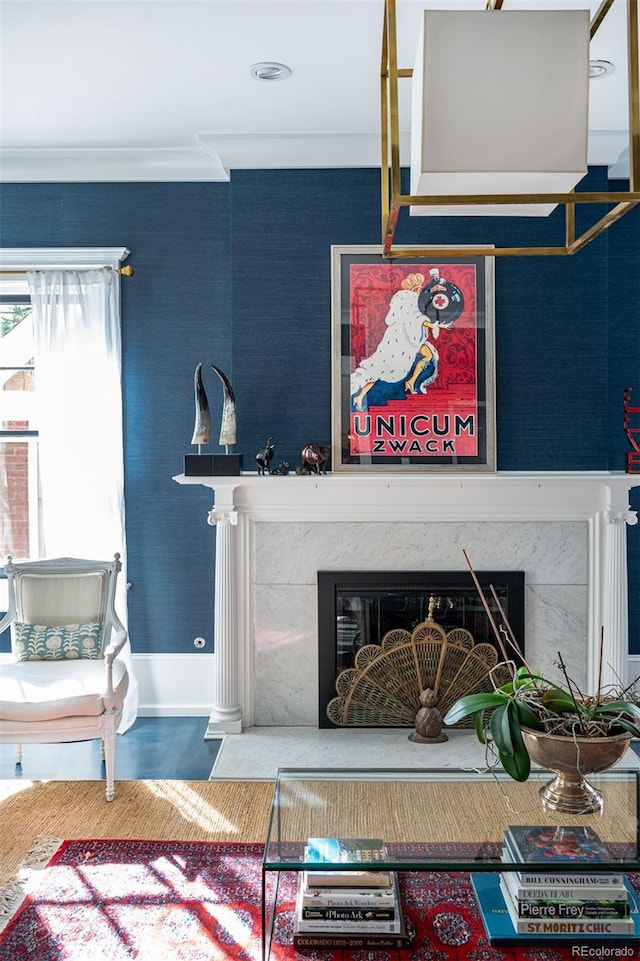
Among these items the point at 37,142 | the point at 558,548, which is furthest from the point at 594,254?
the point at 37,142

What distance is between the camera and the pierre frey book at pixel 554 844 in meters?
1.94

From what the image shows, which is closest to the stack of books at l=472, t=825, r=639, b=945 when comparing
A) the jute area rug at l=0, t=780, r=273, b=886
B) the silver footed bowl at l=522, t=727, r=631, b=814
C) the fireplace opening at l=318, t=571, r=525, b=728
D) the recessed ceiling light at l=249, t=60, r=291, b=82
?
the silver footed bowl at l=522, t=727, r=631, b=814

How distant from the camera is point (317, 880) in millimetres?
1998

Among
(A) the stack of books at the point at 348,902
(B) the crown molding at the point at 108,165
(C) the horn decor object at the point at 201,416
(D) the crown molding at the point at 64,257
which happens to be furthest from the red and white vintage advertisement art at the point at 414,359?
(A) the stack of books at the point at 348,902

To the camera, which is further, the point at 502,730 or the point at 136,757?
the point at 136,757

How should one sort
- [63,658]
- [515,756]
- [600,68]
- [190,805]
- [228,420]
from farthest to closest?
[228,420] → [63,658] → [190,805] → [600,68] → [515,756]

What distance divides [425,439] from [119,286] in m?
1.71

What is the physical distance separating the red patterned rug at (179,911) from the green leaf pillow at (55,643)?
901 mm

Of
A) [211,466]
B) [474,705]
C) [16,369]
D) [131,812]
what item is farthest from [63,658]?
[474,705]

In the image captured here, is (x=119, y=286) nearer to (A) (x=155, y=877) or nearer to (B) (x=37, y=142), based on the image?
(B) (x=37, y=142)

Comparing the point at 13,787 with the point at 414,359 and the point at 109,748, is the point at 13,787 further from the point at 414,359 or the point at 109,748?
the point at 414,359

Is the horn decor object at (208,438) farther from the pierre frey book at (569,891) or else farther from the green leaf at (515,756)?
the pierre frey book at (569,891)

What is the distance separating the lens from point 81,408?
13.6 feet

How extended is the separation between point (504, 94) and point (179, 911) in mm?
2315
